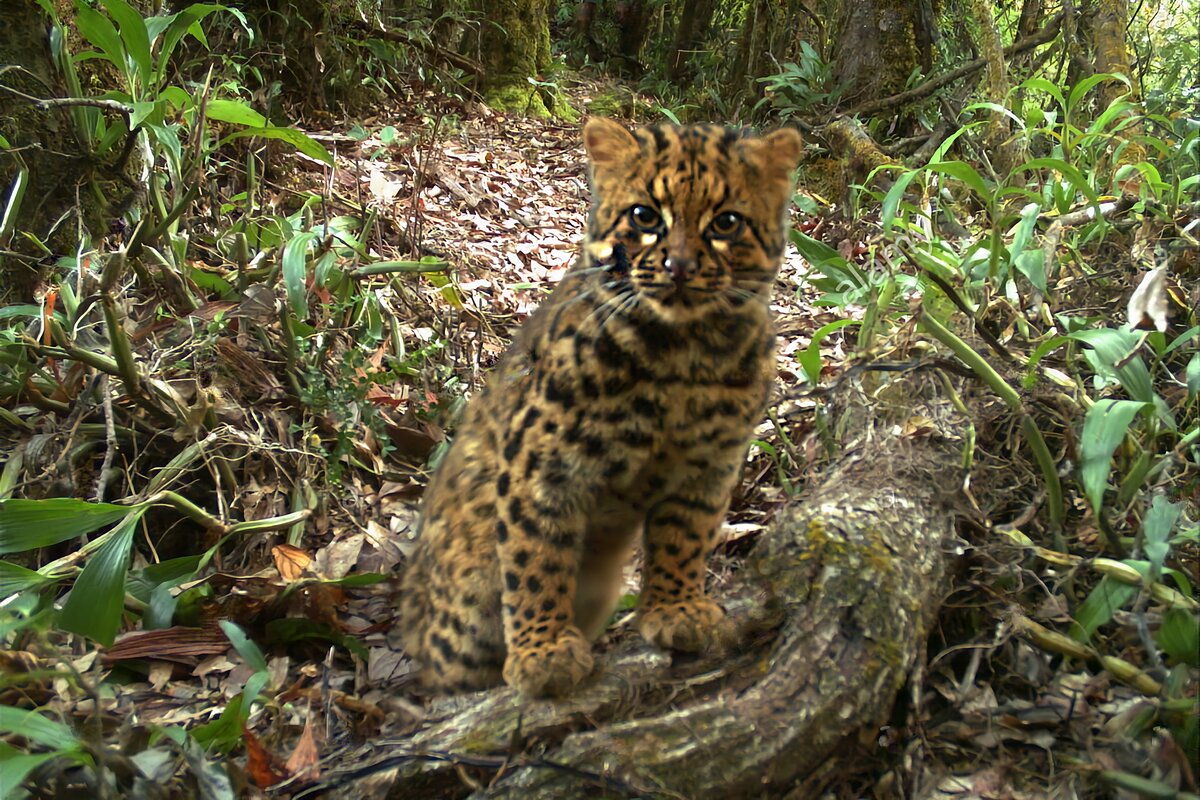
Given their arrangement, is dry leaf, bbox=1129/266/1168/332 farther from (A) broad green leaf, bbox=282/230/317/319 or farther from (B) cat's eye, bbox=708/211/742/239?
(A) broad green leaf, bbox=282/230/317/319

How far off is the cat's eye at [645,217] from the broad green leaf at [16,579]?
247 cm

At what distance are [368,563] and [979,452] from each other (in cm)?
293

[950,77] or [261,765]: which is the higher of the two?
[950,77]

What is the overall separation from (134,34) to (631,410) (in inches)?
121

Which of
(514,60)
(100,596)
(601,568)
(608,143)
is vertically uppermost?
(514,60)

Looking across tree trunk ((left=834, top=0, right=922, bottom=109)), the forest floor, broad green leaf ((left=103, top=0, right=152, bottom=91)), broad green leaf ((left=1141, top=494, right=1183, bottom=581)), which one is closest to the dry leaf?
broad green leaf ((left=1141, top=494, right=1183, bottom=581))

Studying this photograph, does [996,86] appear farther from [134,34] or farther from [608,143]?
[134,34]

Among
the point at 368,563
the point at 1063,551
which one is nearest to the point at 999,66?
the point at 1063,551

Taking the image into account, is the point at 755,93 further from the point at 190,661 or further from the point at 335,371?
the point at 190,661

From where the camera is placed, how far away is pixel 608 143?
3.50 m

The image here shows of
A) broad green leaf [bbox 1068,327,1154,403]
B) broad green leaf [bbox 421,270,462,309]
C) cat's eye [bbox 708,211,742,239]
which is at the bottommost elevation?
broad green leaf [bbox 421,270,462,309]

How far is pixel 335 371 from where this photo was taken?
514 cm

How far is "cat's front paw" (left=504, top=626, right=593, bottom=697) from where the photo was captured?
3078 mm

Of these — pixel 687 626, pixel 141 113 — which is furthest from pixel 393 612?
pixel 141 113
